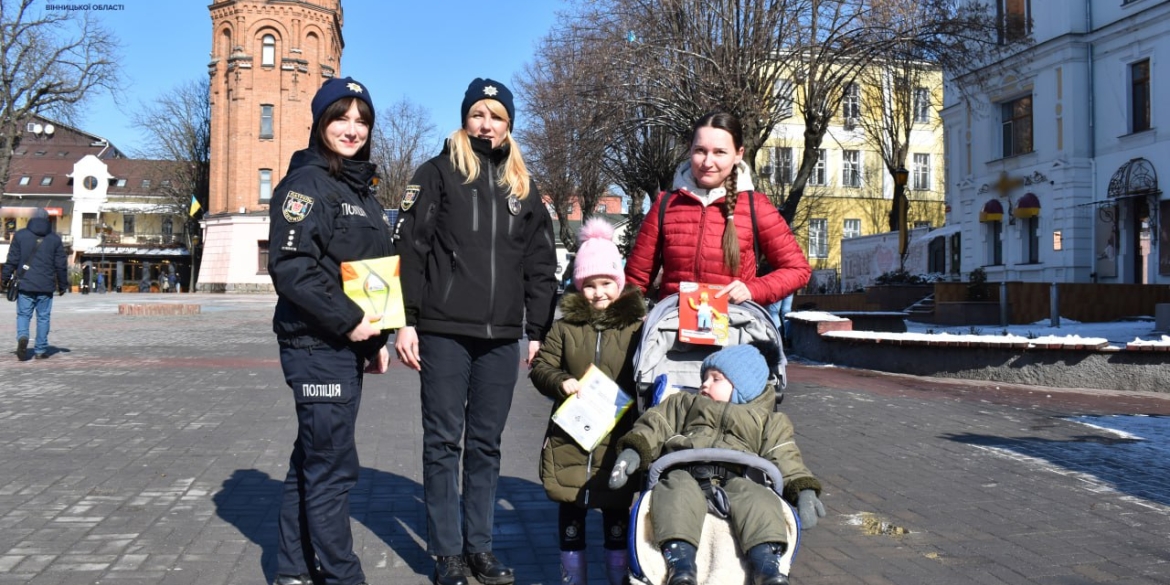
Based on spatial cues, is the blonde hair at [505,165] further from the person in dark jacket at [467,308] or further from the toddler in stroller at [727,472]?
the toddler in stroller at [727,472]

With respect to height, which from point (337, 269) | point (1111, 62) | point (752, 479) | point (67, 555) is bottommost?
point (67, 555)

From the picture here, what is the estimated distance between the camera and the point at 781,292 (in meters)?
4.28

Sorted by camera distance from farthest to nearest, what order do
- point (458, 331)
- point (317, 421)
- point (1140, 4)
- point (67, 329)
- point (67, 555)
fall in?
point (1140, 4) < point (67, 329) < point (67, 555) < point (458, 331) < point (317, 421)

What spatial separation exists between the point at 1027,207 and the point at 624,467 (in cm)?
2966

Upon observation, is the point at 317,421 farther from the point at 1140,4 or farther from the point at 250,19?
the point at 250,19

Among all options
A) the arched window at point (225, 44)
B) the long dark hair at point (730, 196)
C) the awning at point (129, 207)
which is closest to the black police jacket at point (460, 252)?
the long dark hair at point (730, 196)

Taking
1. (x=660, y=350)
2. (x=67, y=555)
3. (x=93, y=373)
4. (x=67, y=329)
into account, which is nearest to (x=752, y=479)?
(x=660, y=350)

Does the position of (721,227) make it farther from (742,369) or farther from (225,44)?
(225,44)

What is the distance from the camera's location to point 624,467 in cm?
362

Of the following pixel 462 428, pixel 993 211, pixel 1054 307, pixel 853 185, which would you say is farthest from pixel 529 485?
pixel 853 185

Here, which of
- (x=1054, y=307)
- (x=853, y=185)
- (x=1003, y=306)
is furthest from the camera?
(x=853, y=185)

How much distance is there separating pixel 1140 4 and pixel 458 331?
28.2 m

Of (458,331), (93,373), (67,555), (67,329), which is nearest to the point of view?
(458,331)

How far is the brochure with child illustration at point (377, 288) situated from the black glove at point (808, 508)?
5.59 feet
